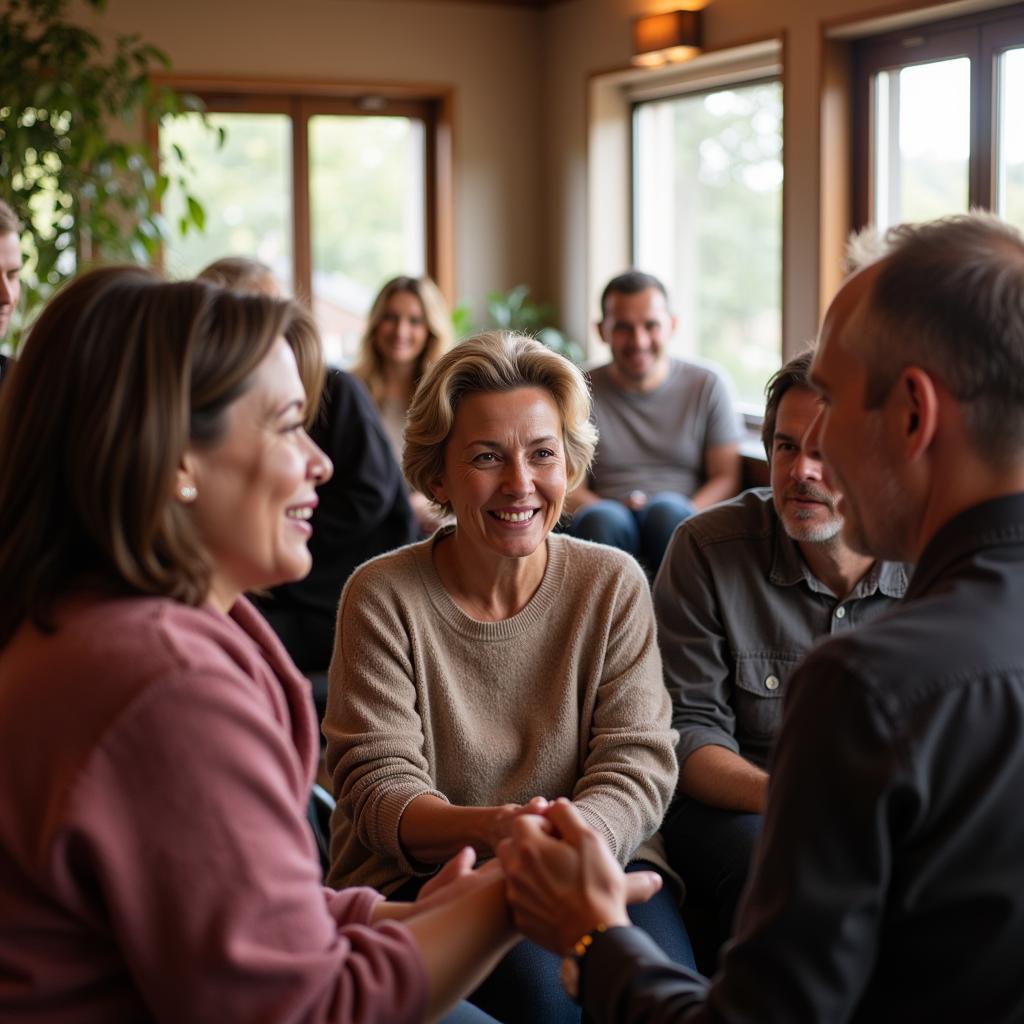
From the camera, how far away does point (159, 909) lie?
1139mm

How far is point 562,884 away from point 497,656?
2.38ft

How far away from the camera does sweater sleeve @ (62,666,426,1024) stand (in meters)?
1.13

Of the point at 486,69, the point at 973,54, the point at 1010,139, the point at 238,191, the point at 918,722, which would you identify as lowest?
the point at 918,722

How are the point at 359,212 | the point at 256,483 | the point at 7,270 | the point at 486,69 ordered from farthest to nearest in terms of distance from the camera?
1. the point at 359,212
2. the point at 486,69
3. the point at 7,270
4. the point at 256,483

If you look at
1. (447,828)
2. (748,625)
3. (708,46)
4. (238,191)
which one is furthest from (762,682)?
(238,191)

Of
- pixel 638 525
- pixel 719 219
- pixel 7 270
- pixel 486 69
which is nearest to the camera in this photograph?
pixel 7 270

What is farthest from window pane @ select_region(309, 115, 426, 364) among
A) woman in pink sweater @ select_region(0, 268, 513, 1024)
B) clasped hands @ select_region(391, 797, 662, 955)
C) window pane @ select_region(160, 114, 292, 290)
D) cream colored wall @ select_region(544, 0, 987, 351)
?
woman in pink sweater @ select_region(0, 268, 513, 1024)

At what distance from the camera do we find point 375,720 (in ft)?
6.91

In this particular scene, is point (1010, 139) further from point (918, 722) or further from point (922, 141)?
point (918, 722)

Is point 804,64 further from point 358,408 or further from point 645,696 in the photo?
point 645,696

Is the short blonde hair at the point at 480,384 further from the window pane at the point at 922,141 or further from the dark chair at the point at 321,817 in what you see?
the window pane at the point at 922,141

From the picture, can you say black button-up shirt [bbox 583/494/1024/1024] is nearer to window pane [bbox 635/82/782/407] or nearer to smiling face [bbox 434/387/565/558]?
smiling face [bbox 434/387/565/558]

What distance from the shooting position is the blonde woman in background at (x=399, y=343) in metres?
5.34

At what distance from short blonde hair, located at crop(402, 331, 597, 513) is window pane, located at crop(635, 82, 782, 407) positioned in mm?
3712
